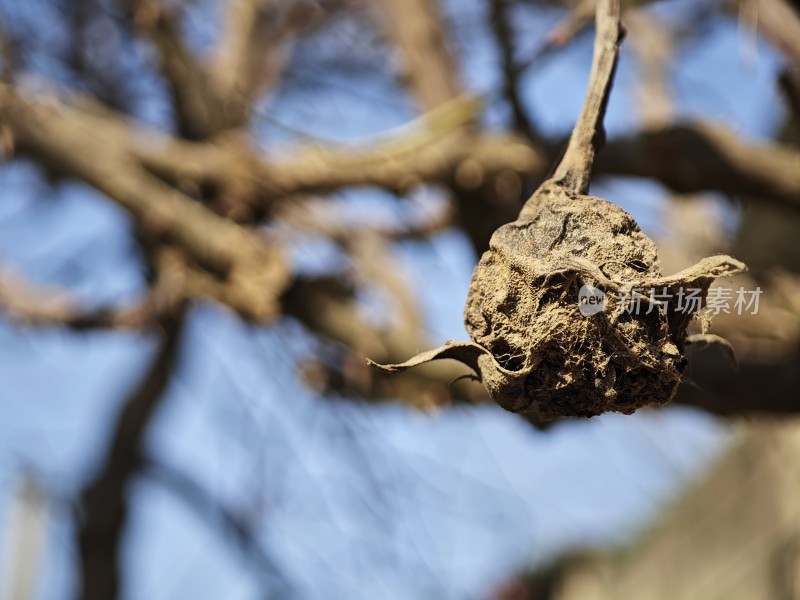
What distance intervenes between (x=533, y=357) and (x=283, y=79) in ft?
10.1

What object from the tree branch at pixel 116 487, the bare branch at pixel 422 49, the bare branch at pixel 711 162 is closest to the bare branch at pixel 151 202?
the bare branch at pixel 422 49

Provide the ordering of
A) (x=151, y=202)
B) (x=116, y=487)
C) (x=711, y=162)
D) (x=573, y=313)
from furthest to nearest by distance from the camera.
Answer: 1. (x=116, y=487)
2. (x=151, y=202)
3. (x=711, y=162)
4. (x=573, y=313)

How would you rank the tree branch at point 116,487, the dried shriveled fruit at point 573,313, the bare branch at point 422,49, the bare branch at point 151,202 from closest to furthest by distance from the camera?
the dried shriveled fruit at point 573,313 < the bare branch at point 151,202 < the bare branch at point 422,49 < the tree branch at point 116,487

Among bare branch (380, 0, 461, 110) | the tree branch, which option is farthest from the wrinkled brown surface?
the tree branch

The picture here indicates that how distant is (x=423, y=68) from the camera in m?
2.54

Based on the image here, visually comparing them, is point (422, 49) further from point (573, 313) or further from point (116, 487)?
point (573, 313)

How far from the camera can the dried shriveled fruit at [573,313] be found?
0.81m

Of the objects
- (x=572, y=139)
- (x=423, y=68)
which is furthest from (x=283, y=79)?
(x=572, y=139)

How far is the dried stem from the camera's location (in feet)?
2.82

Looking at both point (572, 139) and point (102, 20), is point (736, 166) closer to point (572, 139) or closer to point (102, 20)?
point (572, 139)

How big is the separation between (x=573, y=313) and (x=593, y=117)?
19 cm

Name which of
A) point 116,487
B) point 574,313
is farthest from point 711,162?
point 116,487

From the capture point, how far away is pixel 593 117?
2.89 ft

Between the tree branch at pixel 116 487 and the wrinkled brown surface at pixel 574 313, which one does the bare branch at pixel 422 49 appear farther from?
the wrinkled brown surface at pixel 574 313
